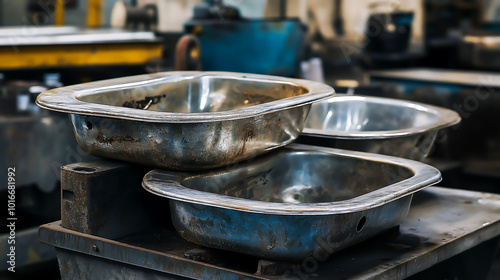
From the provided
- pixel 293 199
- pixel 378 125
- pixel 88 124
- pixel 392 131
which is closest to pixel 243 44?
pixel 378 125

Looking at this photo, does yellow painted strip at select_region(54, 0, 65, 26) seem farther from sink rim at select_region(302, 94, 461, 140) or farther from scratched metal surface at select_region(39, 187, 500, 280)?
scratched metal surface at select_region(39, 187, 500, 280)

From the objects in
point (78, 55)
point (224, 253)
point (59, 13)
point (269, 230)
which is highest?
point (59, 13)

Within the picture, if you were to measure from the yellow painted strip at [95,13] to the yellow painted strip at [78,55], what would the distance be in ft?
2.58

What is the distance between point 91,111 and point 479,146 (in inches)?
112

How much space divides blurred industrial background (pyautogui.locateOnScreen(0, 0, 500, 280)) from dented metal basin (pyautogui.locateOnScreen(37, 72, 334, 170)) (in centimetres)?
111

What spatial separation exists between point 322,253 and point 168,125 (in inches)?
15.5

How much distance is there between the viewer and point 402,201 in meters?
1.45

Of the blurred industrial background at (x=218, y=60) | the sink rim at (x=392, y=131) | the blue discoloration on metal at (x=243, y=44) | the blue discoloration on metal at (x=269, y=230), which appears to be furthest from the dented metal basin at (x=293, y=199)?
the blue discoloration on metal at (x=243, y=44)

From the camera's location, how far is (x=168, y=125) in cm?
132

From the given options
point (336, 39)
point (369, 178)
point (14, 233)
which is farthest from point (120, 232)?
point (336, 39)

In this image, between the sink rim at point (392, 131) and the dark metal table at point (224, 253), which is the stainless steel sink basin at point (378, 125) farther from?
the dark metal table at point (224, 253)

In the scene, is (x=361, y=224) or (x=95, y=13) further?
(x=95, y=13)

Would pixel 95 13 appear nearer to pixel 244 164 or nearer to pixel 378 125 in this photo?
pixel 378 125

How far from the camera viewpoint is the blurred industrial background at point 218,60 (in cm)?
293
